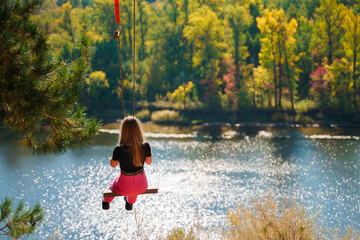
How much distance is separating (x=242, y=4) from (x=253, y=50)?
739cm

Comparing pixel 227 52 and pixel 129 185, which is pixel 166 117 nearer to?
pixel 227 52

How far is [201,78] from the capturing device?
40094 mm

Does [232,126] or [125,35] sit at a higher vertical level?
[125,35]

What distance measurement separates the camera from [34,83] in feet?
20.4

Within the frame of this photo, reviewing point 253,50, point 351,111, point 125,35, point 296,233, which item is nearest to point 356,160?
point 351,111

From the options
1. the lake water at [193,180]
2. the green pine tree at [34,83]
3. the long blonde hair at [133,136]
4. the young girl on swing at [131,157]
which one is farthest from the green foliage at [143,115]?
the long blonde hair at [133,136]

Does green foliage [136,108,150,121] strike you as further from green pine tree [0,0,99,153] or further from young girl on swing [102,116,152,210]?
young girl on swing [102,116,152,210]

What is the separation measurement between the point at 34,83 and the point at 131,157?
184 centimetres

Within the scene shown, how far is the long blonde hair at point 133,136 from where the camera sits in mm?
5828

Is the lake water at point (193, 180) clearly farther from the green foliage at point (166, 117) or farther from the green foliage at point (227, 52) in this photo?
the green foliage at point (227, 52)

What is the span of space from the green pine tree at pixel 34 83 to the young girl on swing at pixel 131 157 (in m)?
1.34

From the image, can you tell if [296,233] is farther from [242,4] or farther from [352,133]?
[242,4]

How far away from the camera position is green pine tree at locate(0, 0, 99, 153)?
611cm

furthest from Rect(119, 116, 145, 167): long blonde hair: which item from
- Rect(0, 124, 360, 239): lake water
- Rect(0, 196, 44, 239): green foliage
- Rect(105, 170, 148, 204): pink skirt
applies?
Rect(0, 124, 360, 239): lake water
